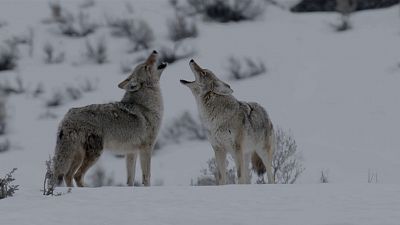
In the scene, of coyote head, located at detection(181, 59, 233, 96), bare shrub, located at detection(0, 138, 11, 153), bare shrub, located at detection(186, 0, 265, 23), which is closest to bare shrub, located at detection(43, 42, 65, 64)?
bare shrub, located at detection(186, 0, 265, 23)

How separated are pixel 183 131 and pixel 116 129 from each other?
6516 millimetres

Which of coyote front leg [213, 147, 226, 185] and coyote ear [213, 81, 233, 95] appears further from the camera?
coyote ear [213, 81, 233, 95]

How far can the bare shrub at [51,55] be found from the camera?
63.2ft

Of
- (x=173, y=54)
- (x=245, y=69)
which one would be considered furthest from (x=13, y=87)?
(x=245, y=69)

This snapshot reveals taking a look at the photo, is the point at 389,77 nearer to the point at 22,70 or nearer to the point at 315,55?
the point at 315,55

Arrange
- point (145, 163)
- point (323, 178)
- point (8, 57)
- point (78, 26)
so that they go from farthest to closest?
1. point (78, 26)
2. point (8, 57)
3. point (323, 178)
4. point (145, 163)

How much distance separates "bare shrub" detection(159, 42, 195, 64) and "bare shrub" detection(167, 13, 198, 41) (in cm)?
83

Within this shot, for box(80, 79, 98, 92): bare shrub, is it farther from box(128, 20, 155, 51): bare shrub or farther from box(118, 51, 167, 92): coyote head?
box(118, 51, 167, 92): coyote head

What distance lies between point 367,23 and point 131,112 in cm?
1160

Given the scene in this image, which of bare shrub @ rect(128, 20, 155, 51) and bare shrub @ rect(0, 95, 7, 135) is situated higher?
bare shrub @ rect(128, 20, 155, 51)

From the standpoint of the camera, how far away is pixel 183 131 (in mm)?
14875

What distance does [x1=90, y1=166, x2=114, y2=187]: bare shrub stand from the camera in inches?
488

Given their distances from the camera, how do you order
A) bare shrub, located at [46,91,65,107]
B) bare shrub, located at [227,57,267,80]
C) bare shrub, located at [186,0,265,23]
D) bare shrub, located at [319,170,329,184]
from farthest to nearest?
bare shrub, located at [186,0,265,23], bare shrub, located at [227,57,267,80], bare shrub, located at [46,91,65,107], bare shrub, located at [319,170,329,184]

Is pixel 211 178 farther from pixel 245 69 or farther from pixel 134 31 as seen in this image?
pixel 134 31
